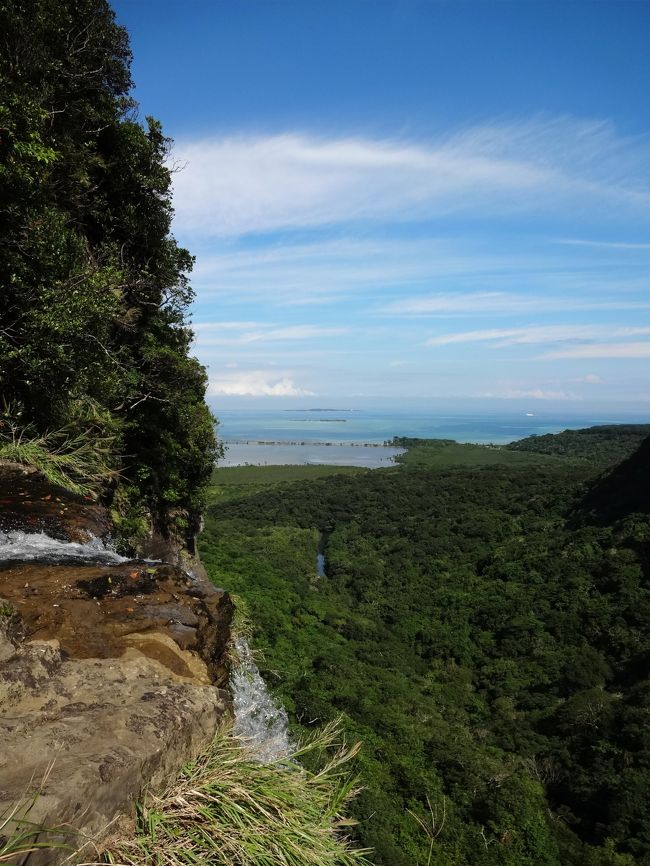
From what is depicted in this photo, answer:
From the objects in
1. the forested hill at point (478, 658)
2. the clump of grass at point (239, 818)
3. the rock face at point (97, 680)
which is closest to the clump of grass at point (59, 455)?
the rock face at point (97, 680)

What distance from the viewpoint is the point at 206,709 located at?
3.54 meters

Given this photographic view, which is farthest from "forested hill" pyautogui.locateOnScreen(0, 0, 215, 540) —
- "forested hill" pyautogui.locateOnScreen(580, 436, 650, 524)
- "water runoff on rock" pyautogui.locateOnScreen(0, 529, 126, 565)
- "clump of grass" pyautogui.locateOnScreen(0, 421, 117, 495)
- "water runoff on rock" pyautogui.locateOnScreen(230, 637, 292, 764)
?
"forested hill" pyautogui.locateOnScreen(580, 436, 650, 524)

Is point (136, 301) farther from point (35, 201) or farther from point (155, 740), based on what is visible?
point (155, 740)

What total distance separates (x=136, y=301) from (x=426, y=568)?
183 ft

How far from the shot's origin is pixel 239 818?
2.73 meters

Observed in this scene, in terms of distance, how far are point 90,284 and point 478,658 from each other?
44.6 m

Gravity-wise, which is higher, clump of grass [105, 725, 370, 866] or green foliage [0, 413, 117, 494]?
green foliage [0, 413, 117, 494]

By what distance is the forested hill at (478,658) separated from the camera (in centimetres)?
2602

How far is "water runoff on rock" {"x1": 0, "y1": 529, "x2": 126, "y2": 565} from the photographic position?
607cm

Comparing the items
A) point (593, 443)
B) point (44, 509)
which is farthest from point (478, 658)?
point (593, 443)

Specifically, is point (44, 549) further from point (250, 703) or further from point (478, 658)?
point (478, 658)

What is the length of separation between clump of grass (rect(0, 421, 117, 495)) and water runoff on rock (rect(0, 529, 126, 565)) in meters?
1.66

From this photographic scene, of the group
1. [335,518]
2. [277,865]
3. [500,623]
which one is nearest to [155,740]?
[277,865]

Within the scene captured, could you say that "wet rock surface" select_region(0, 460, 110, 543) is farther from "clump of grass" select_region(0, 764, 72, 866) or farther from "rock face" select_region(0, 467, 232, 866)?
"clump of grass" select_region(0, 764, 72, 866)
